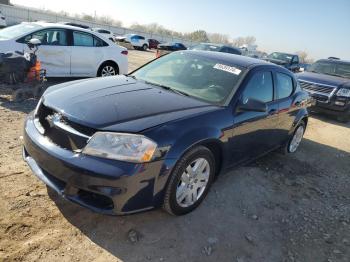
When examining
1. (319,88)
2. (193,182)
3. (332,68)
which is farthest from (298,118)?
(332,68)

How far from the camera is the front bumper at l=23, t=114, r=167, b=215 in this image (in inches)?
107

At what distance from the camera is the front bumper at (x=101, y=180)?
272cm

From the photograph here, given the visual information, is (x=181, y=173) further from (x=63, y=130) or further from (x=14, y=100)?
(x=14, y=100)

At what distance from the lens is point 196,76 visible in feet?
13.8

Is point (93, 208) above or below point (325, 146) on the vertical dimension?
above

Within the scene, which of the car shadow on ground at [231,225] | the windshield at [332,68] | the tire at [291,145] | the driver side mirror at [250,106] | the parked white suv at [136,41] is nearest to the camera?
the car shadow on ground at [231,225]

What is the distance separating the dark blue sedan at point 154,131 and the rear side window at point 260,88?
0.04ft

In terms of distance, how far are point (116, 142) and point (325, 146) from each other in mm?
5678

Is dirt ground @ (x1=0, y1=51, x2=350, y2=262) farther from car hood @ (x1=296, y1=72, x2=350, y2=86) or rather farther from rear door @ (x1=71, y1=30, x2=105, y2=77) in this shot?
car hood @ (x1=296, y1=72, x2=350, y2=86)

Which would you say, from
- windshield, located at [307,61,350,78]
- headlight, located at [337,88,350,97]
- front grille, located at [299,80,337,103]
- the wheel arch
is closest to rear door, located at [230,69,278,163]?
the wheel arch

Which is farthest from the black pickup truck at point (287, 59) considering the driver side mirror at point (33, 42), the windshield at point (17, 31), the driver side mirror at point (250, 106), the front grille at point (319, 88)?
the driver side mirror at point (250, 106)

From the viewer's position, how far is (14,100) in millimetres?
6652

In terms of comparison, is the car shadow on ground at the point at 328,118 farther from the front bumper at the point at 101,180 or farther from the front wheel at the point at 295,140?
the front bumper at the point at 101,180

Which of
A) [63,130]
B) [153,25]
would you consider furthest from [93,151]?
[153,25]
